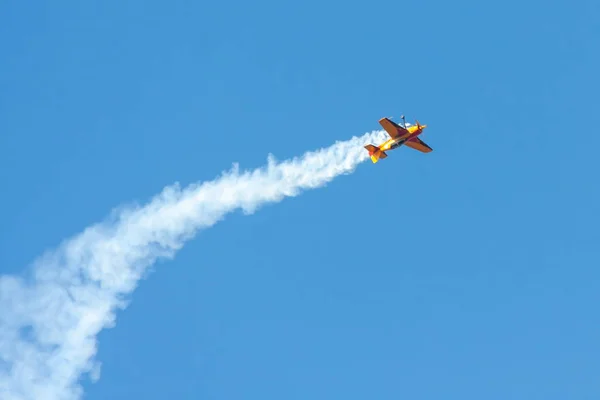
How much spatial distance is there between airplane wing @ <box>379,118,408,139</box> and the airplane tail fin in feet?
9.29

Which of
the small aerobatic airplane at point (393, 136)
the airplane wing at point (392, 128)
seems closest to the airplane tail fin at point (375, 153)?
the small aerobatic airplane at point (393, 136)

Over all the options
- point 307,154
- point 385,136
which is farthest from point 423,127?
point 307,154

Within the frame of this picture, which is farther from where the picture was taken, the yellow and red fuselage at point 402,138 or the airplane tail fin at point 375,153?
the airplane tail fin at point 375,153

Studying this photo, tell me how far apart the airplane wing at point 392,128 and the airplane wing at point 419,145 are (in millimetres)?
4995

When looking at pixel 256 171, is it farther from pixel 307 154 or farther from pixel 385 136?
pixel 385 136

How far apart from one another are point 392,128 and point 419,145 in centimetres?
916

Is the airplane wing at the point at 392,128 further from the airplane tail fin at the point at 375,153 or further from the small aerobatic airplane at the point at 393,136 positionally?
the airplane tail fin at the point at 375,153

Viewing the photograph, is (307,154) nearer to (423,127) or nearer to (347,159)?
(347,159)

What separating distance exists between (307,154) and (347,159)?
198 inches

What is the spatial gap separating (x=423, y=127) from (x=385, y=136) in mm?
4913

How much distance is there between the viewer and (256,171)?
135 metres

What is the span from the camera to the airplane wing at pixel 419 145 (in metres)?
137

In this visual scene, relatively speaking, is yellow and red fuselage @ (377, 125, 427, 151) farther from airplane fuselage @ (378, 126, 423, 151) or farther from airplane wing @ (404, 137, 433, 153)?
airplane wing @ (404, 137, 433, 153)

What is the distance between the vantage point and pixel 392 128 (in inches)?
5138
